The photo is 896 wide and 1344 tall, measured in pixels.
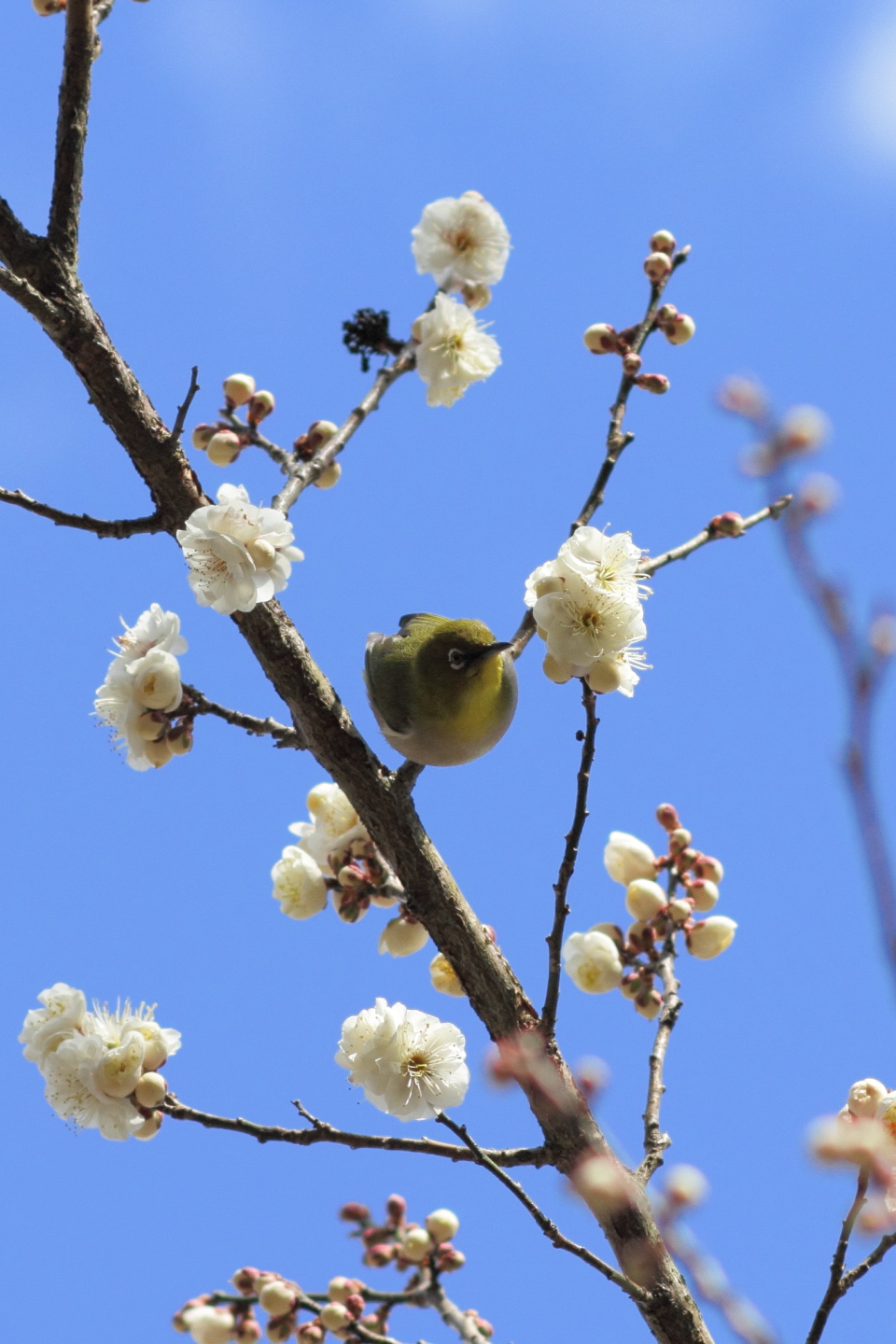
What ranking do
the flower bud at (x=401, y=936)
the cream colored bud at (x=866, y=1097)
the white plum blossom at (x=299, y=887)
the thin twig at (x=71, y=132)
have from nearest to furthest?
the cream colored bud at (x=866, y=1097) → the thin twig at (x=71, y=132) → the flower bud at (x=401, y=936) → the white plum blossom at (x=299, y=887)

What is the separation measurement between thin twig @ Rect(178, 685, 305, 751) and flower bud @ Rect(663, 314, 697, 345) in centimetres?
174

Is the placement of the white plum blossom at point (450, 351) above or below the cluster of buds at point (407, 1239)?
above

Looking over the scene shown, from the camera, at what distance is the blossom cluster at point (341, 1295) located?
3.43 m

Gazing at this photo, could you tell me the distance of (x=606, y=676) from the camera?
2.39m

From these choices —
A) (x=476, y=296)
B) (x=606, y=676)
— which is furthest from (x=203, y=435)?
(x=606, y=676)

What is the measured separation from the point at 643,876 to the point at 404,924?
845 mm

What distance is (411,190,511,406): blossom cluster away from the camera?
350cm

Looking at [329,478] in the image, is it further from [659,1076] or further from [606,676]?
[659,1076]

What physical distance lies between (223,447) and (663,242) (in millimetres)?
1541

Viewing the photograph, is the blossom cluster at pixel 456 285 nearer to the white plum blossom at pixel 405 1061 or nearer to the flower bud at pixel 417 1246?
the white plum blossom at pixel 405 1061

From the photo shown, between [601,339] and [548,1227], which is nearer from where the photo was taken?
[548,1227]

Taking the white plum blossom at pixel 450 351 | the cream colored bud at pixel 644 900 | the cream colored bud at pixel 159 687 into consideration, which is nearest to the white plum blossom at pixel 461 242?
the white plum blossom at pixel 450 351

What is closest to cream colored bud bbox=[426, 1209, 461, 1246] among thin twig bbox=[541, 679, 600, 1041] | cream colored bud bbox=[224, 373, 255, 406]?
thin twig bbox=[541, 679, 600, 1041]

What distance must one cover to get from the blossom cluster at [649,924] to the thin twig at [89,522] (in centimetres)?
174
